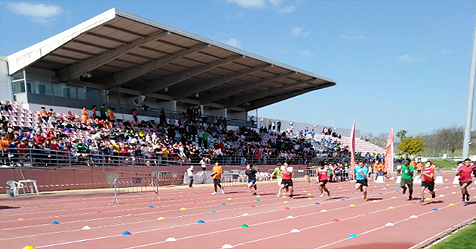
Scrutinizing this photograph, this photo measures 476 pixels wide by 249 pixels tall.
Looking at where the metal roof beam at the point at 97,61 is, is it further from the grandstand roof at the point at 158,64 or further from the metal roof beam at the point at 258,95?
the metal roof beam at the point at 258,95

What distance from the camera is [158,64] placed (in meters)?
33.2

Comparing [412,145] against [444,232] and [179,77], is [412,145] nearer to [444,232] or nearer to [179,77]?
[179,77]

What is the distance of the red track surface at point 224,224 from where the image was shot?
879cm

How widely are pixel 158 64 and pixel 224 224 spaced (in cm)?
2354

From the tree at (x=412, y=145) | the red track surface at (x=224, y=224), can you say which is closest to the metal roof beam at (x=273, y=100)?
the red track surface at (x=224, y=224)

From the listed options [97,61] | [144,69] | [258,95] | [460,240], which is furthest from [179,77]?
[460,240]

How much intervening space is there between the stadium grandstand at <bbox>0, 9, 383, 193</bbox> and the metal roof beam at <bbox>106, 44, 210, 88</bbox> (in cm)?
8

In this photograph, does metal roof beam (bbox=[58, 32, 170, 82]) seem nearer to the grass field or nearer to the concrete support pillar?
the concrete support pillar

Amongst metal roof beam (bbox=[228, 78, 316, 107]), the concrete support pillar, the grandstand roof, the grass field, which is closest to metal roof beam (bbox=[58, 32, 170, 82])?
the grandstand roof

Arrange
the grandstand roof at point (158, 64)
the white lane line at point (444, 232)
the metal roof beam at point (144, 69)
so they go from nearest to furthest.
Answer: the white lane line at point (444, 232) → the grandstand roof at point (158, 64) → the metal roof beam at point (144, 69)

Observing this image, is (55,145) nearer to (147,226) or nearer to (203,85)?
(147,226)

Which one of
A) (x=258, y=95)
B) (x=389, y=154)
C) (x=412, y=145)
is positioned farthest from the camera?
(x=412, y=145)

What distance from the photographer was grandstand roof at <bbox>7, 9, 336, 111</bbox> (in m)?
27.1

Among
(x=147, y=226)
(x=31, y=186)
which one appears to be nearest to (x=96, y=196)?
(x=31, y=186)
